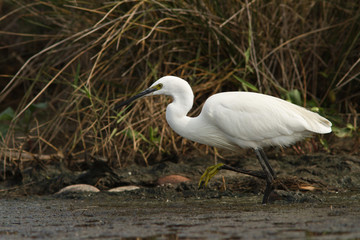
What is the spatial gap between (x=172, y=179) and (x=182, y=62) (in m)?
1.50

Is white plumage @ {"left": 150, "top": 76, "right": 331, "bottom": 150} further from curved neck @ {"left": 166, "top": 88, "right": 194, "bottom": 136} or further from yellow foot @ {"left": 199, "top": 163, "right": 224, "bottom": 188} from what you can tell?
yellow foot @ {"left": 199, "top": 163, "right": 224, "bottom": 188}

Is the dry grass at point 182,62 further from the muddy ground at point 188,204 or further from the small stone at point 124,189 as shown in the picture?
the small stone at point 124,189

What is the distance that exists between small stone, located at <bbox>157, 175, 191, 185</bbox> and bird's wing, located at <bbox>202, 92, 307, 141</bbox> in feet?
2.92

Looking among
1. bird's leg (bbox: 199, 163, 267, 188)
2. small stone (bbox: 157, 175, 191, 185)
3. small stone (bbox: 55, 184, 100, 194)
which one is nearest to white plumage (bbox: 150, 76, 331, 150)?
bird's leg (bbox: 199, 163, 267, 188)

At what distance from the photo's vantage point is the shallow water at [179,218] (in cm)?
296

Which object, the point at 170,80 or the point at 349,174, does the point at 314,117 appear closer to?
the point at 349,174

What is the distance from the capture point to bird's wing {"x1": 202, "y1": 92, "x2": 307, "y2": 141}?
14.7ft

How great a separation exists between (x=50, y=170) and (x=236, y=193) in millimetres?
2088

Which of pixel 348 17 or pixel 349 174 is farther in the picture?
pixel 348 17

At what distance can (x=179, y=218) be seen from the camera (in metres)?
3.55

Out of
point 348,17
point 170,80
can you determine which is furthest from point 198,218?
point 348,17

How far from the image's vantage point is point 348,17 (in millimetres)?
6031

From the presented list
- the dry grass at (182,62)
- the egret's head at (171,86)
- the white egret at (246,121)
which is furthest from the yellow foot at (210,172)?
the dry grass at (182,62)

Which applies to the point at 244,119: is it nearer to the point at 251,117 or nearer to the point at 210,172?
the point at 251,117
